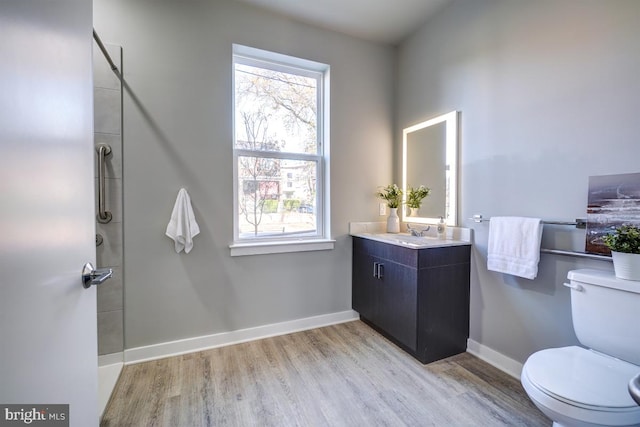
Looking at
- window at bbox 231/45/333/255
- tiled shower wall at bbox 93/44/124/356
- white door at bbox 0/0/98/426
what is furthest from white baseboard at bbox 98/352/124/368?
white door at bbox 0/0/98/426

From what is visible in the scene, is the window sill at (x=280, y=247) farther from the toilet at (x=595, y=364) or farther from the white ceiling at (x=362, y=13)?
the white ceiling at (x=362, y=13)

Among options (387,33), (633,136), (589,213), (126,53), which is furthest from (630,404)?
(126,53)

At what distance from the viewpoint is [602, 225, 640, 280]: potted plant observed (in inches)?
50.9

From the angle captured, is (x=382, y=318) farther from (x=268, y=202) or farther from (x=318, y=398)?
(x=268, y=202)

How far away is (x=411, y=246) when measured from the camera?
210 centimetres

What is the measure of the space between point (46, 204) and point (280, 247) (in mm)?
1887

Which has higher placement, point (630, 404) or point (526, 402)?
point (630, 404)

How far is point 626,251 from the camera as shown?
4.32 ft

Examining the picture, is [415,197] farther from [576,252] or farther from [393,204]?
[576,252]

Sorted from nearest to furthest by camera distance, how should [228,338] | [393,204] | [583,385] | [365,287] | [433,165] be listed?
1. [583,385]
2. [228,338]
3. [433,165]
4. [365,287]
5. [393,204]

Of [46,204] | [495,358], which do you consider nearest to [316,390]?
[495,358]

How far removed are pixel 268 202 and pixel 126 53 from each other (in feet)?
4.96

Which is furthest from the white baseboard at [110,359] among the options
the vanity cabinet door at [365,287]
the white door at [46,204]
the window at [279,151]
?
the vanity cabinet door at [365,287]

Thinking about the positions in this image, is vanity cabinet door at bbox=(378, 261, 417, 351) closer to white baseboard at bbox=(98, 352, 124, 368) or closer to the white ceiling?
white baseboard at bbox=(98, 352, 124, 368)
